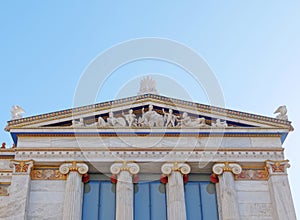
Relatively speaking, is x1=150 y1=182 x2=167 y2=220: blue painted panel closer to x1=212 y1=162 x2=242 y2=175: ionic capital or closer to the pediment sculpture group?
x1=212 y1=162 x2=242 y2=175: ionic capital

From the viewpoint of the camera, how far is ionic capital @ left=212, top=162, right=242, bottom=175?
20750 mm

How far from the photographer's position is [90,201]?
20.6 m

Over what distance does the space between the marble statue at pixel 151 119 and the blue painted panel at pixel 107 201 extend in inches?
118

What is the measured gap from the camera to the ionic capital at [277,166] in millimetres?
20734

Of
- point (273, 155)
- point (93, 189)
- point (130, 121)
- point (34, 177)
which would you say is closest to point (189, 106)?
point (130, 121)

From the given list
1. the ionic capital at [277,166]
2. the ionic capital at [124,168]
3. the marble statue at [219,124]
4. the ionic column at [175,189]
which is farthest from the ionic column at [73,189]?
the ionic capital at [277,166]

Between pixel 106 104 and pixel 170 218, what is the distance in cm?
583

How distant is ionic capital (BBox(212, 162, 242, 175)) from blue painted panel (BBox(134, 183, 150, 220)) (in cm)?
290

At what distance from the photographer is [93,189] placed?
824 inches

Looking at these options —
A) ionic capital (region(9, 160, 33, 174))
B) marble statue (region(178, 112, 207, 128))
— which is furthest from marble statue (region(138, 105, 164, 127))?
ionic capital (region(9, 160, 33, 174))

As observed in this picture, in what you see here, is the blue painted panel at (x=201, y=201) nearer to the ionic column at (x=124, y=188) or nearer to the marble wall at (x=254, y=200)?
the marble wall at (x=254, y=200)

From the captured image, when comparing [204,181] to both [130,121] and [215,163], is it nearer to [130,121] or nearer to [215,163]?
[215,163]

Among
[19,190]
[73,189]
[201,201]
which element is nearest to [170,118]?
[201,201]

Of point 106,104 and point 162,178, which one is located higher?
point 106,104
